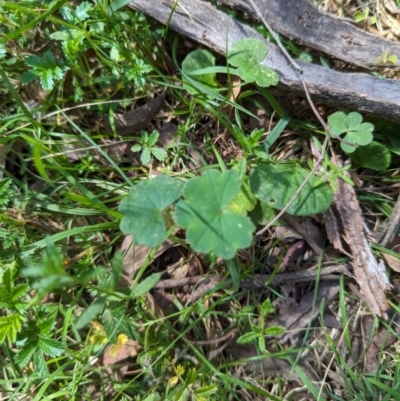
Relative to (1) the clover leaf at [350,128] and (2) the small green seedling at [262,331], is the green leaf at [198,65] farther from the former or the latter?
(2) the small green seedling at [262,331]

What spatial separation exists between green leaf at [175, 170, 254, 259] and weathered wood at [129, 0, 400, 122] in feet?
2.32

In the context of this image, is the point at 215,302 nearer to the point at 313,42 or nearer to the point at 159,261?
the point at 159,261

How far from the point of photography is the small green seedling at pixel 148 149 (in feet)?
7.38

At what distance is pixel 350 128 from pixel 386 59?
0.37m

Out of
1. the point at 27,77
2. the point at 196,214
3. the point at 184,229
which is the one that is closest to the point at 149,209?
the point at 196,214

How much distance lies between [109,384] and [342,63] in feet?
6.37

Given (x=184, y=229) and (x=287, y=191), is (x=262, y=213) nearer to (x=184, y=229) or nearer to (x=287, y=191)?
(x=287, y=191)

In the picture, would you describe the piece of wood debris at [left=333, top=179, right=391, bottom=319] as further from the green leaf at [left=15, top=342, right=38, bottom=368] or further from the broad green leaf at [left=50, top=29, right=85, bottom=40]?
the green leaf at [left=15, top=342, right=38, bottom=368]

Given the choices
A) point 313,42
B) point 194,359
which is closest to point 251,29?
point 313,42

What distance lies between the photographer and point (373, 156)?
2146 mm

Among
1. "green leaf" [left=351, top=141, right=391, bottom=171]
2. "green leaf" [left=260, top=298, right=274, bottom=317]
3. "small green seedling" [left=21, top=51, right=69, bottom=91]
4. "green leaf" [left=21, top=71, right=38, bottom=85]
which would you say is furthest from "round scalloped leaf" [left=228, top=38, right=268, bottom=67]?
"green leaf" [left=260, top=298, right=274, bottom=317]

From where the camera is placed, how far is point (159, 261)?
90.0 inches

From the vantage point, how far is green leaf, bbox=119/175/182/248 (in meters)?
1.62

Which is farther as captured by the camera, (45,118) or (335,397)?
(45,118)
